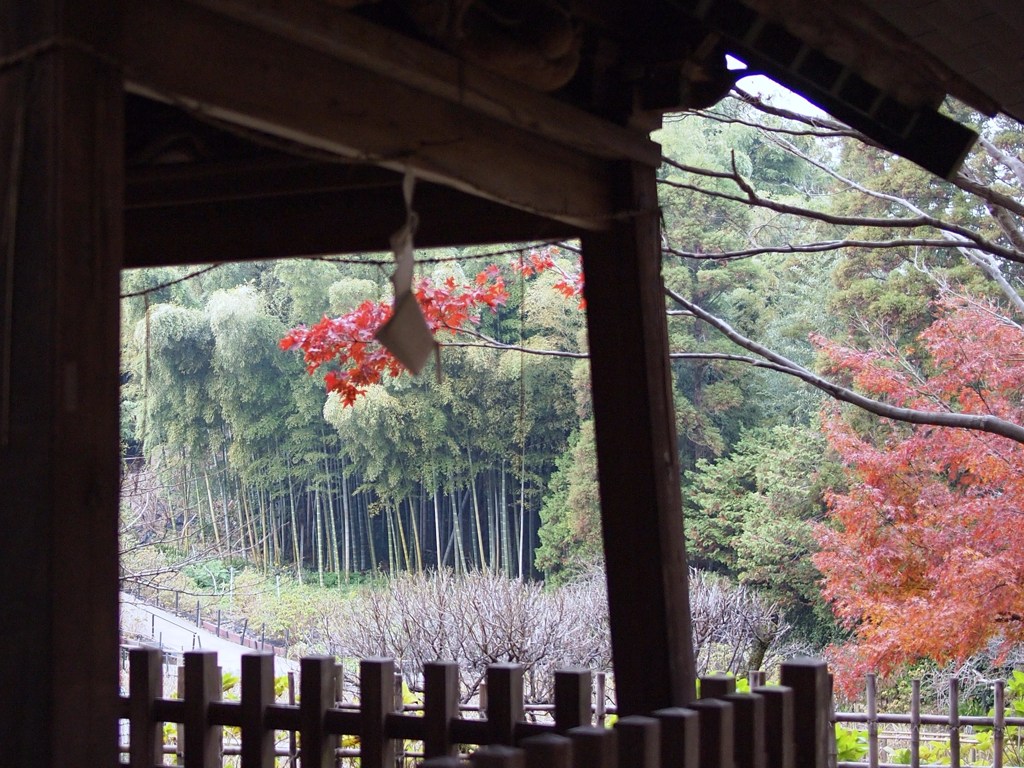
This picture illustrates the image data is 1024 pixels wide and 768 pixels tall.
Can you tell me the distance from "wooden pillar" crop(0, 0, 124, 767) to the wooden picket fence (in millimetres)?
538

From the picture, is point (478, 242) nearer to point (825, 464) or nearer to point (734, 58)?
point (734, 58)

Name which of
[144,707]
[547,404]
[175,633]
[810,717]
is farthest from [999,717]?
[175,633]

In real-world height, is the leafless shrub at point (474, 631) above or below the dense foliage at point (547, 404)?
below

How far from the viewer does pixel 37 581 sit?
3.07ft

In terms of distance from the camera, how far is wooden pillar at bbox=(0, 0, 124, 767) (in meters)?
0.93

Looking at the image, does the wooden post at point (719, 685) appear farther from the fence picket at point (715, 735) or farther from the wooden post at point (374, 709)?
the wooden post at point (374, 709)

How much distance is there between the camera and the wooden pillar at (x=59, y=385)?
93 cm

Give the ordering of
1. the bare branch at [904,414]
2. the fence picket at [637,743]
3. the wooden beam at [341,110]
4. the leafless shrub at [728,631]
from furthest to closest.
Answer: the leafless shrub at [728,631], the bare branch at [904,414], the fence picket at [637,743], the wooden beam at [341,110]

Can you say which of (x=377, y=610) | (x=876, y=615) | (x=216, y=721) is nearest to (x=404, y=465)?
(x=377, y=610)

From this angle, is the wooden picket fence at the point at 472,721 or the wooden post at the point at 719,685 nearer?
the wooden picket fence at the point at 472,721

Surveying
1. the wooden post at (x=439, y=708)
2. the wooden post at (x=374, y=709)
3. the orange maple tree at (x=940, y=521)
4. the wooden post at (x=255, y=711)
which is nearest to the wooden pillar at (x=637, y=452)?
the wooden post at (x=439, y=708)

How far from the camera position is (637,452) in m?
1.86

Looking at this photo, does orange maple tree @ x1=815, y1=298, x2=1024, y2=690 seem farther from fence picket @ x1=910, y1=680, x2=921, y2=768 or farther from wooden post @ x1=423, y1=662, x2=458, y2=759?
wooden post @ x1=423, y1=662, x2=458, y2=759

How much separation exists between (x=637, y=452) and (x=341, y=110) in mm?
821
